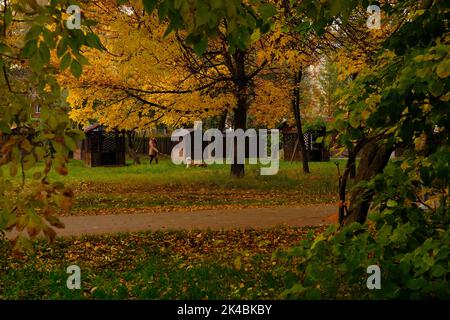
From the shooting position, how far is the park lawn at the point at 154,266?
647 cm

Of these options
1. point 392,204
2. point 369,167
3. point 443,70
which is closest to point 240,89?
point 369,167

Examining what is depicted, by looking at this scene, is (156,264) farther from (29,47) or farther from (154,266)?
(29,47)

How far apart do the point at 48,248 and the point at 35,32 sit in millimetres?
6767

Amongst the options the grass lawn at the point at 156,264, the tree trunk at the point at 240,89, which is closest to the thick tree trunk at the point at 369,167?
the grass lawn at the point at 156,264

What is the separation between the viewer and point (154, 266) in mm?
7676

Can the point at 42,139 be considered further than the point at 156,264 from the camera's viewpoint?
No

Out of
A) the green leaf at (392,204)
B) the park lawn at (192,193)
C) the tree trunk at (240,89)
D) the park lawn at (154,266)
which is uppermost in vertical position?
the tree trunk at (240,89)

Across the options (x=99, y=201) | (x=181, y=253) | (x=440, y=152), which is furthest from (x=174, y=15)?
(x=99, y=201)

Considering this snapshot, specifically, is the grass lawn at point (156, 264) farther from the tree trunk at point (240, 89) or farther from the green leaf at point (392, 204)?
the tree trunk at point (240, 89)

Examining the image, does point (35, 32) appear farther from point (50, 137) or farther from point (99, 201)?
point (99, 201)

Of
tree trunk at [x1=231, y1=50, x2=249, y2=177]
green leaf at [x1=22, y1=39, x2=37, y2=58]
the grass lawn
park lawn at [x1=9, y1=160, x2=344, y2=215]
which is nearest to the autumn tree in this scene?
green leaf at [x1=22, y1=39, x2=37, y2=58]

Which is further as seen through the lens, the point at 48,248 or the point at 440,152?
the point at 48,248

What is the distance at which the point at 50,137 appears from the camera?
3.06 metres

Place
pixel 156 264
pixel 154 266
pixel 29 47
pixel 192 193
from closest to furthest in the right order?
pixel 29 47
pixel 154 266
pixel 156 264
pixel 192 193
